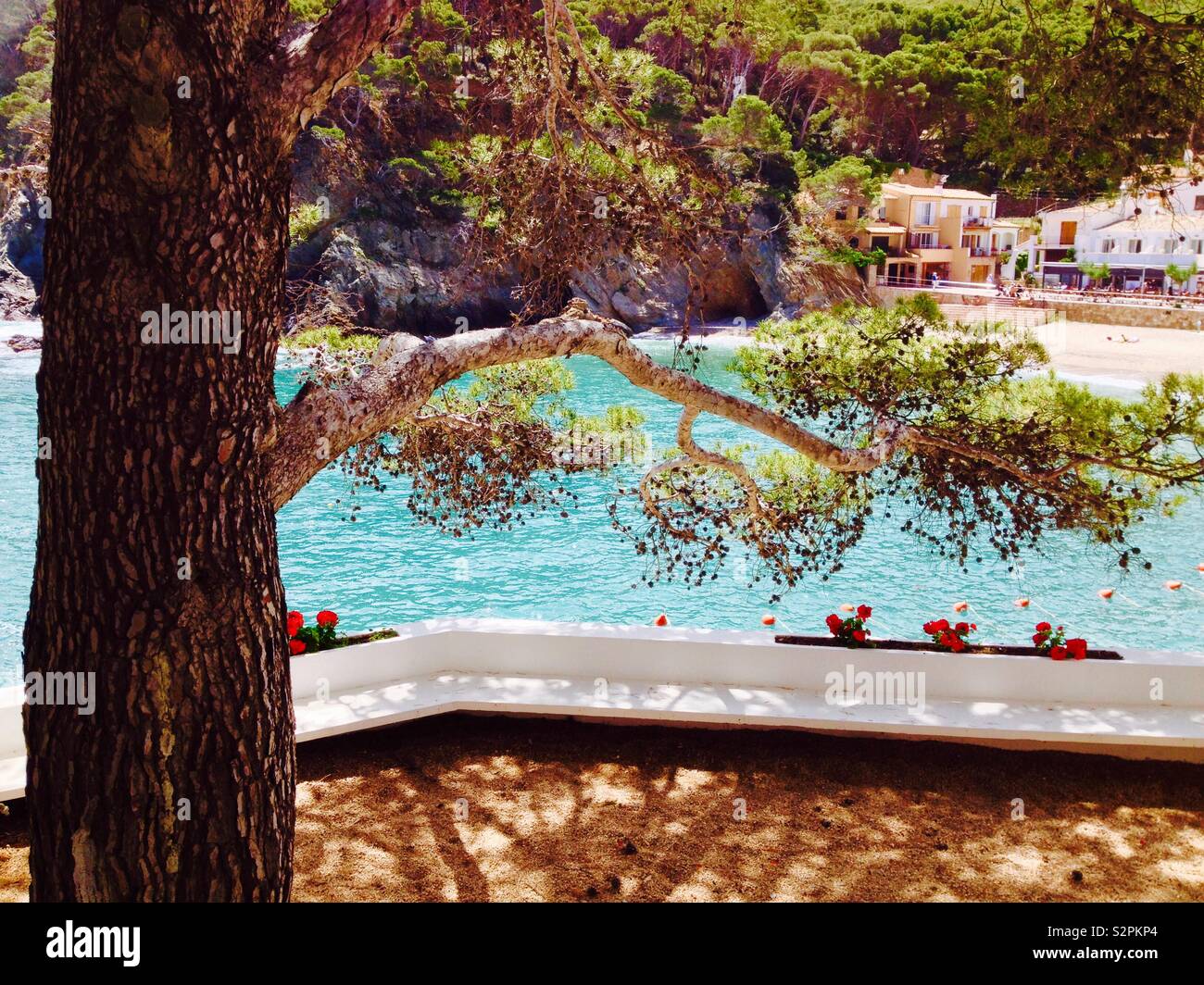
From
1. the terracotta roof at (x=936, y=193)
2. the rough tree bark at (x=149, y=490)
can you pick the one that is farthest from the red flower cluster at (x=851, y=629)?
the terracotta roof at (x=936, y=193)

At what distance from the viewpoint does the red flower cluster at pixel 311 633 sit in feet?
15.2

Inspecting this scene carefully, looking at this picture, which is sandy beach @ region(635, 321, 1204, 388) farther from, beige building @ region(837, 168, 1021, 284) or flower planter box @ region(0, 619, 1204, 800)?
flower planter box @ region(0, 619, 1204, 800)

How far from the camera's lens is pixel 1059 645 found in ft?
15.9

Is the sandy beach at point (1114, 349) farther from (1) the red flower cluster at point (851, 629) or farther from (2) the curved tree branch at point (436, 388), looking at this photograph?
(2) the curved tree branch at point (436, 388)

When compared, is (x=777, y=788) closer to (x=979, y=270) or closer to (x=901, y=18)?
(x=901, y=18)

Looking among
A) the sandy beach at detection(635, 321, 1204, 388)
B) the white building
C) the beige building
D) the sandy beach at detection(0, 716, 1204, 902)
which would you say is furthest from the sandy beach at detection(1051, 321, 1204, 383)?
the sandy beach at detection(0, 716, 1204, 902)

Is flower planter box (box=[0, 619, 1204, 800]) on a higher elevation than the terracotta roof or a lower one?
lower

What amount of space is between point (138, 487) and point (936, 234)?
37541mm

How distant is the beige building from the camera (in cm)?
3397

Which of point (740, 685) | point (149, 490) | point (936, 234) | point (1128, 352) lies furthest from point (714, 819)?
point (936, 234)

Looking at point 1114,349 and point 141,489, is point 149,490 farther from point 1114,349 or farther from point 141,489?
point 1114,349

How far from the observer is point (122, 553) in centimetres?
188

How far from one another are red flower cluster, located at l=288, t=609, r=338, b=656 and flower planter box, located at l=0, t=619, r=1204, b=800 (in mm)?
117

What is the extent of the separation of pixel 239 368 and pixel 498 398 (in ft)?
11.5
